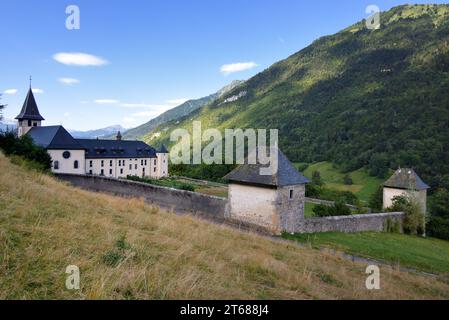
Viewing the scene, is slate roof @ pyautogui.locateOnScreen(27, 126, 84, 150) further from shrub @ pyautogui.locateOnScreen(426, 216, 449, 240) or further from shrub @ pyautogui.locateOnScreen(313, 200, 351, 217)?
shrub @ pyautogui.locateOnScreen(426, 216, 449, 240)

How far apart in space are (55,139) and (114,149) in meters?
26.2

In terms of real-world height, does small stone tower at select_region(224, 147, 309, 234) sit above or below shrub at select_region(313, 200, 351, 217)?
above

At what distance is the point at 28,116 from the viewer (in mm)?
60062

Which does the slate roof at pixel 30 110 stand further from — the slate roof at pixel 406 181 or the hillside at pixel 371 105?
the hillside at pixel 371 105

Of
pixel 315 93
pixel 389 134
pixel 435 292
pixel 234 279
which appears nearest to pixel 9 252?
pixel 234 279

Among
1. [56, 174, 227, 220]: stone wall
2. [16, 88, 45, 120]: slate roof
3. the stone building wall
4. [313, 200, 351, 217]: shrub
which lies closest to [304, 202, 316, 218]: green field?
[313, 200, 351, 217]: shrub

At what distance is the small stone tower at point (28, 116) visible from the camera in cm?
5991

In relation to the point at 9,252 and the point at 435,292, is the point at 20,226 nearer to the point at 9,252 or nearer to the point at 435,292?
the point at 9,252

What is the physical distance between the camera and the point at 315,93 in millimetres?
159125

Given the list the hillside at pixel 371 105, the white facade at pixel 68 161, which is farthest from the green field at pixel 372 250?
the hillside at pixel 371 105

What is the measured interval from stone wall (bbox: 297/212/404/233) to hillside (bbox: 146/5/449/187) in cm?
4590

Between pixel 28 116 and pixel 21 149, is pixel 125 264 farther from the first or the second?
pixel 28 116

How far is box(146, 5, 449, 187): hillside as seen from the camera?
290ft

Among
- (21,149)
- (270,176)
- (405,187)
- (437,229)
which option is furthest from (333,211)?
(21,149)
